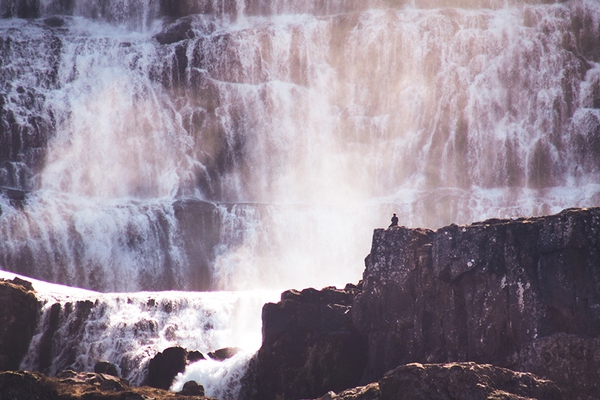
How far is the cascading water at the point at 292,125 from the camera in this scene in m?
95.2

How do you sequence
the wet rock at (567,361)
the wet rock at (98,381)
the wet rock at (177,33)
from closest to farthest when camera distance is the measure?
the wet rock at (567,361) → the wet rock at (98,381) → the wet rock at (177,33)

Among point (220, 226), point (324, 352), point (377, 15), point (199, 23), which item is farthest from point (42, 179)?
point (324, 352)

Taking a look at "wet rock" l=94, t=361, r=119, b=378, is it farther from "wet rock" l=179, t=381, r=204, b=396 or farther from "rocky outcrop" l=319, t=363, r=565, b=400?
"rocky outcrop" l=319, t=363, r=565, b=400

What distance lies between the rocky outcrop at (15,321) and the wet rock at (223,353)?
35.8ft

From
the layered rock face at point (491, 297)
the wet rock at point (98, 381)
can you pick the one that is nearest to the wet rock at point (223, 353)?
the layered rock face at point (491, 297)

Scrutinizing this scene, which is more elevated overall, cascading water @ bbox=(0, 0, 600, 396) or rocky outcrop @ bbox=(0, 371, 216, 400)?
cascading water @ bbox=(0, 0, 600, 396)

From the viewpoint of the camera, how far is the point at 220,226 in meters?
94.7

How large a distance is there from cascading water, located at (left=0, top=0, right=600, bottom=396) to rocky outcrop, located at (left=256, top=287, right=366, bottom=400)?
27007mm

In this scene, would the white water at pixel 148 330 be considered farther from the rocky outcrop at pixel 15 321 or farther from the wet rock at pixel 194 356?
the rocky outcrop at pixel 15 321

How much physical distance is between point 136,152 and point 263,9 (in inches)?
787

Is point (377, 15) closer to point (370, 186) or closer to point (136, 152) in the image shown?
point (370, 186)

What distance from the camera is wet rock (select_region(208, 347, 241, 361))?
6776 cm

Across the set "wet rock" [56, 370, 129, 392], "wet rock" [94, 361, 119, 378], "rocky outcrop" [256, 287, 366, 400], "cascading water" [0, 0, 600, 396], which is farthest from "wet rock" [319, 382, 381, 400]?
"cascading water" [0, 0, 600, 396]

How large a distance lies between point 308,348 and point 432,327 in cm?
727
